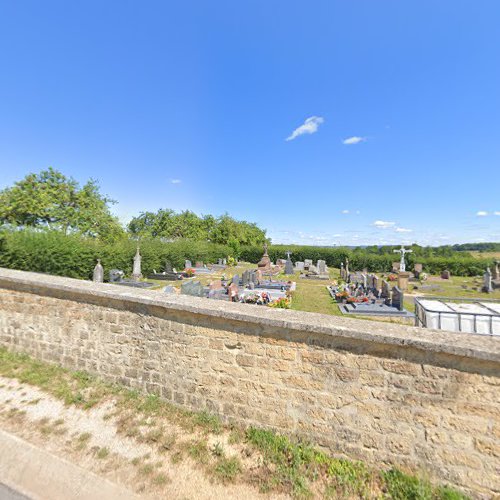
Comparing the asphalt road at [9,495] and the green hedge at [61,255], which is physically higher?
the green hedge at [61,255]

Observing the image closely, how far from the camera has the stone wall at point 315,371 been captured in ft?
7.25

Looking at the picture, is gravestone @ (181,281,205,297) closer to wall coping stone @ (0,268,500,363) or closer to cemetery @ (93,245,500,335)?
cemetery @ (93,245,500,335)

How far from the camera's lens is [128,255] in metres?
16.5

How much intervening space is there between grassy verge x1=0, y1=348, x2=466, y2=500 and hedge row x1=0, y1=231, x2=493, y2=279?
Result: 922cm

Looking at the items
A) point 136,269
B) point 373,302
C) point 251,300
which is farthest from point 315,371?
point 136,269

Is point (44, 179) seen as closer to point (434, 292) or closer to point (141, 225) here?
point (434, 292)

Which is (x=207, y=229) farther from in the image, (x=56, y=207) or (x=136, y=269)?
(x=136, y=269)

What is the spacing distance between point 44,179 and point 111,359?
24.7 metres

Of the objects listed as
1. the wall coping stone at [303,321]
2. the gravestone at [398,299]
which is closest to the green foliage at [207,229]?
the gravestone at [398,299]

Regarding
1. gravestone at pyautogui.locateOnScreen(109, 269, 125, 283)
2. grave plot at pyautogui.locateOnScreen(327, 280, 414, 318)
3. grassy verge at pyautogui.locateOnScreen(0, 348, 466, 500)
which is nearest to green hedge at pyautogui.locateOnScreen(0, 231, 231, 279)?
gravestone at pyautogui.locateOnScreen(109, 269, 125, 283)

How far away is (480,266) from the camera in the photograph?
27.7m

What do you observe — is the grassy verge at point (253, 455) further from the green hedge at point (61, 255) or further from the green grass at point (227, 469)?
the green hedge at point (61, 255)

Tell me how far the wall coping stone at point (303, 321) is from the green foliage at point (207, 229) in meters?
34.4

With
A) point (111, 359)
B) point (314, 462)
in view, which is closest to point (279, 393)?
point (314, 462)
